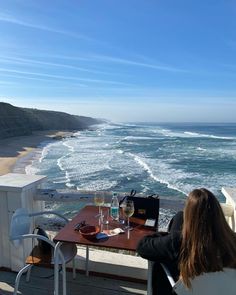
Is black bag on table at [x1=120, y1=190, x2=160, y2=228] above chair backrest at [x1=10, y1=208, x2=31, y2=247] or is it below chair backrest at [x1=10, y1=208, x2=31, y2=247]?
above

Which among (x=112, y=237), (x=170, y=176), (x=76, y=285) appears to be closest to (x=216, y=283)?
(x=112, y=237)

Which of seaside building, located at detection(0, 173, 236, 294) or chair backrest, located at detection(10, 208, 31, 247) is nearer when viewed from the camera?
chair backrest, located at detection(10, 208, 31, 247)

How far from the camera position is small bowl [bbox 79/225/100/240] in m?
2.37

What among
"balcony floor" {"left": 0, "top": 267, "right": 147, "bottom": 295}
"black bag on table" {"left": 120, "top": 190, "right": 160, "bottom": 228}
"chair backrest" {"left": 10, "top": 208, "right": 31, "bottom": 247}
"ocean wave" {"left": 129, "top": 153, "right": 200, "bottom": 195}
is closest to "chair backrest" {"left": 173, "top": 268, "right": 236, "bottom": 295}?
"black bag on table" {"left": 120, "top": 190, "right": 160, "bottom": 228}

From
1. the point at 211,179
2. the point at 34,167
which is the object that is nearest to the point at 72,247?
the point at 211,179

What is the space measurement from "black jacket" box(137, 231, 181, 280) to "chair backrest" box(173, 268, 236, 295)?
0.61 feet

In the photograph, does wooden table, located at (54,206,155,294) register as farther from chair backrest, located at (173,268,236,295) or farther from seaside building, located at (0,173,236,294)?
seaside building, located at (0,173,236,294)

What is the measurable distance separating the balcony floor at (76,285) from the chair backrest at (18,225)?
2.46 feet

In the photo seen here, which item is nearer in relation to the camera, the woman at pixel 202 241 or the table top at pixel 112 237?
the woman at pixel 202 241

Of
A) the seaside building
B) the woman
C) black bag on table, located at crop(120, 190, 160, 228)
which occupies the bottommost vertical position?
the seaside building

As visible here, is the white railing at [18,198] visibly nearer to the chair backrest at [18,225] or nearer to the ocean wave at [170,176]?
the chair backrest at [18,225]

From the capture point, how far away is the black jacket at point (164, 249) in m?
1.88

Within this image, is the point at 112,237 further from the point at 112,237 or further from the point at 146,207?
the point at 146,207

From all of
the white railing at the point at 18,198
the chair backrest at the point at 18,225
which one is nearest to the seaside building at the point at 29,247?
the white railing at the point at 18,198
